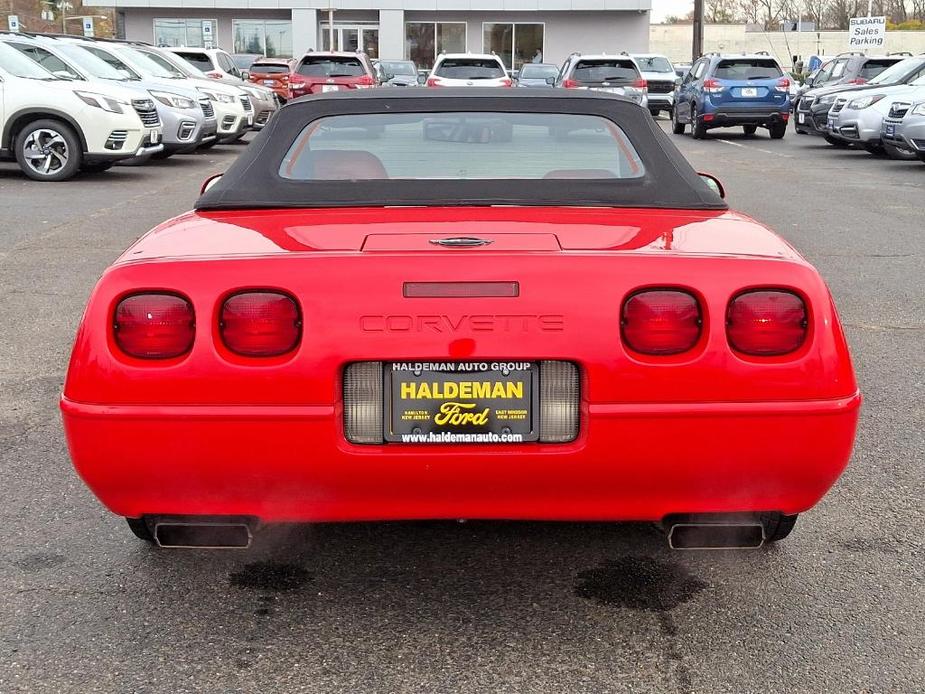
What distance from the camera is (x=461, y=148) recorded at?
3.93m

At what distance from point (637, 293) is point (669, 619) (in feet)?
2.88

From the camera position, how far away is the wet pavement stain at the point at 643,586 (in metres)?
3.13

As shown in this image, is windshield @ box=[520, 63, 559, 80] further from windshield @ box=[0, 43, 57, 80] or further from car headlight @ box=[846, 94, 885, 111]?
windshield @ box=[0, 43, 57, 80]

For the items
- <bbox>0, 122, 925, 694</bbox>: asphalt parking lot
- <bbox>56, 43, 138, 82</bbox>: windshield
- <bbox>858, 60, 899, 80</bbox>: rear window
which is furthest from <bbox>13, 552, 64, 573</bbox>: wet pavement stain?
<bbox>858, 60, 899, 80</bbox>: rear window

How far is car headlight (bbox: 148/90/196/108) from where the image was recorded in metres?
17.5

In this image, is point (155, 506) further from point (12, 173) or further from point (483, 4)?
point (483, 4)

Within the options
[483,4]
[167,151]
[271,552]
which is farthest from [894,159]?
[483,4]

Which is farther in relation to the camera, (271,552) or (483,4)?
(483,4)

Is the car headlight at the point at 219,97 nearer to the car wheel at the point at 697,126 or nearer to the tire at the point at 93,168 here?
the tire at the point at 93,168

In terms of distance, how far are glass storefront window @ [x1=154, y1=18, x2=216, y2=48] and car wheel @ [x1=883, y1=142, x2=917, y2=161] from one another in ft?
133

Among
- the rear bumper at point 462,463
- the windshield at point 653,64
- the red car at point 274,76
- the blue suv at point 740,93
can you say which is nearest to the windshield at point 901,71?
the blue suv at point 740,93

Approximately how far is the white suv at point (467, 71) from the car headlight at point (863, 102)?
7959mm

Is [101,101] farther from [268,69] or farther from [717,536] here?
[268,69]

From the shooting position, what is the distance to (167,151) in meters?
18.8
